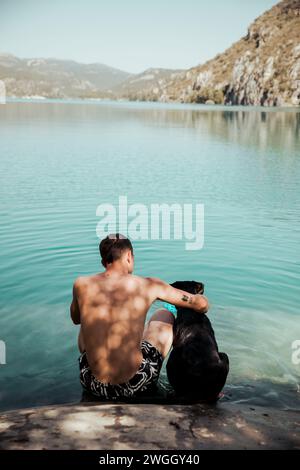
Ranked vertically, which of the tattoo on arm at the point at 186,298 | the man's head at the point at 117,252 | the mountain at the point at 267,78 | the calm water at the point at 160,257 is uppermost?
the mountain at the point at 267,78

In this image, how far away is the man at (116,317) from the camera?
439 cm

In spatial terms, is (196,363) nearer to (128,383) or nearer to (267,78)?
(128,383)

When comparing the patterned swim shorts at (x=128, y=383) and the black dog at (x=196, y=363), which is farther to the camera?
the black dog at (x=196, y=363)

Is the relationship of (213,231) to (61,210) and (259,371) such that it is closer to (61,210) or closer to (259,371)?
(61,210)

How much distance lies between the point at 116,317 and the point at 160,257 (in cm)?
696

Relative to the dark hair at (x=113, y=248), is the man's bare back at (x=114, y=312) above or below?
below

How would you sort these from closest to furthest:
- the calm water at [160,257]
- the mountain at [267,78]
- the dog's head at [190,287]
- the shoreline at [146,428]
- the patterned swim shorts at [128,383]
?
the shoreline at [146,428] → the patterned swim shorts at [128,383] → the dog's head at [190,287] → the calm water at [160,257] → the mountain at [267,78]

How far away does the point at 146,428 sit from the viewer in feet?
12.5

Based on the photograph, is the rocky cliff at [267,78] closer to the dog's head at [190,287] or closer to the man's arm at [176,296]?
the dog's head at [190,287]

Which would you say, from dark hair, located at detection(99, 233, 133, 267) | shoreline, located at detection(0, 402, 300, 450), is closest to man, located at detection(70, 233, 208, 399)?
dark hair, located at detection(99, 233, 133, 267)

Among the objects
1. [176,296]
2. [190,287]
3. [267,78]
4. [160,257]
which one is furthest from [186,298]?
[267,78]

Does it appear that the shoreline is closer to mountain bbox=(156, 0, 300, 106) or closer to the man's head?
the man's head

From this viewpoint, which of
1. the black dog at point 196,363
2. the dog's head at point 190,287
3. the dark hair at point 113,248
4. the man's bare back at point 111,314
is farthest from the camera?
the dog's head at point 190,287

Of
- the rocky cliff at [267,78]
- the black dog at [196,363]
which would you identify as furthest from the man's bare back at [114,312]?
the rocky cliff at [267,78]
